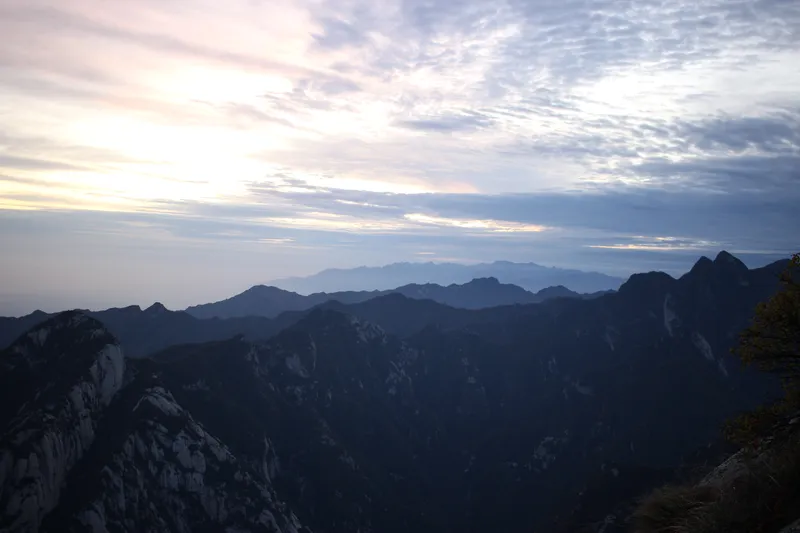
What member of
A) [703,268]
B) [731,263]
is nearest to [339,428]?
[703,268]

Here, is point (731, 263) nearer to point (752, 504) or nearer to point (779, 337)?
point (779, 337)

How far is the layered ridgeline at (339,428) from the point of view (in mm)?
81062

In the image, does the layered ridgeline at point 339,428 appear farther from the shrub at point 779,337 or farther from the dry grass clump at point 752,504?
the dry grass clump at point 752,504

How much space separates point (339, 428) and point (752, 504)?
148714mm

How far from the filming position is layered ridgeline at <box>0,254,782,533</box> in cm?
8106

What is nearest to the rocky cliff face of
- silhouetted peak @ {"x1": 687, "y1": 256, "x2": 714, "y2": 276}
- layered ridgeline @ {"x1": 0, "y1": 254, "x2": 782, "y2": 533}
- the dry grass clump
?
layered ridgeline @ {"x1": 0, "y1": 254, "x2": 782, "y2": 533}

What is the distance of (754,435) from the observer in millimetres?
16469

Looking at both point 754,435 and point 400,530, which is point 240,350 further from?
point 754,435

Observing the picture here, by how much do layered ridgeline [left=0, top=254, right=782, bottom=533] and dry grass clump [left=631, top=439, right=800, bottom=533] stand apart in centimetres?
1761

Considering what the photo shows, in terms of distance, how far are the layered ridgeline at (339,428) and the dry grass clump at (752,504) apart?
17.6 m

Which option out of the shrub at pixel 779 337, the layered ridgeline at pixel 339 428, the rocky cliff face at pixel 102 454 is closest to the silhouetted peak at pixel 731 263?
the layered ridgeline at pixel 339 428

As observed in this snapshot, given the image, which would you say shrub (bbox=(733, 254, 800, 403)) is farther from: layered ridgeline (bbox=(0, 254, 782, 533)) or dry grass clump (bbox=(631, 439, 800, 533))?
layered ridgeline (bbox=(0, 254, 782, 533))

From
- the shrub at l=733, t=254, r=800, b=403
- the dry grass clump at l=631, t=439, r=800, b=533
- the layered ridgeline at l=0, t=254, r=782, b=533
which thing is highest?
the shrub at l=733, t=254, r=800, b=403

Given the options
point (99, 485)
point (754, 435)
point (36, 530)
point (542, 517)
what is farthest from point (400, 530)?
point (754, 435)
